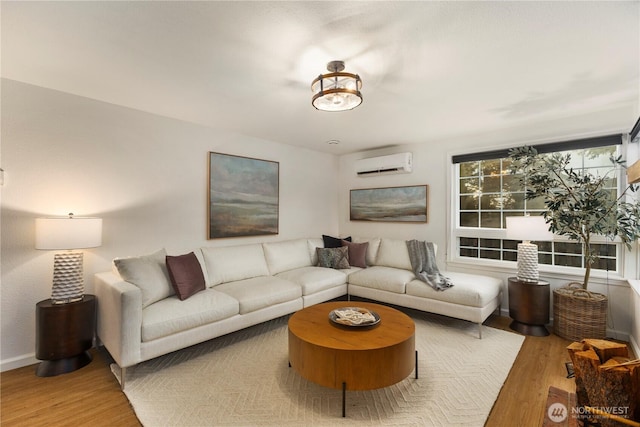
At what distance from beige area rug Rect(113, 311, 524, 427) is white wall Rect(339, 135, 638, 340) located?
114 centimetres

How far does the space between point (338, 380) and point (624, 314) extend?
10.6ft

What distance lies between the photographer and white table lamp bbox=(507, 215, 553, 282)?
3.07 metres

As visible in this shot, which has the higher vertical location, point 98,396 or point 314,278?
point 314,278

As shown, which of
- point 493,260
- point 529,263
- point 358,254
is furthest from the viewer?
point 358,254

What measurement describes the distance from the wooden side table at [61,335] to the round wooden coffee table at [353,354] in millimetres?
1788

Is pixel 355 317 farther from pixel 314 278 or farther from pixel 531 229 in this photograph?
pixel 531 229

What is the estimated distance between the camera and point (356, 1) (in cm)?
150

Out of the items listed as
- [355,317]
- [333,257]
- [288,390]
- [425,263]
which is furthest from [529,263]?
[288,390]

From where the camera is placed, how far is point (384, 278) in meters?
3.66

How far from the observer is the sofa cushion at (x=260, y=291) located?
114 inches

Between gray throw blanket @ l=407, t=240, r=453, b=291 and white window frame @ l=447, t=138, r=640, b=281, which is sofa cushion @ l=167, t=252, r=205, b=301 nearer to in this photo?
gray throw blanket @ l=407, t=240, r=453, b=291

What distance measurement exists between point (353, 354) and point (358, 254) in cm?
250

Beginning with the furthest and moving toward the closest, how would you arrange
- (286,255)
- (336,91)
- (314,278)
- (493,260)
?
1. (286,255)
2. (493,260)
3. (314,278)
4. (336,91)

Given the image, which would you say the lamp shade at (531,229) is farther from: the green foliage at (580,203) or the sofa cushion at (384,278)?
the sofa cushion at (384,278)
